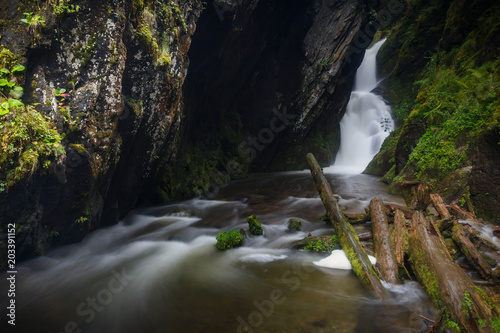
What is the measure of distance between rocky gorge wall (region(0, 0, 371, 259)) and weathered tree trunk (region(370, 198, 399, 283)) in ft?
18.0

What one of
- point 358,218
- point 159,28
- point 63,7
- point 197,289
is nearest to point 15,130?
point 63,7

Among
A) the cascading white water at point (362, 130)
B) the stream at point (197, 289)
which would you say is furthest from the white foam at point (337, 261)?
the cascading white water at point (362, 130)

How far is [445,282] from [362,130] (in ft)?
57.9

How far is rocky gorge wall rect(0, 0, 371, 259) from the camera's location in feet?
13.6

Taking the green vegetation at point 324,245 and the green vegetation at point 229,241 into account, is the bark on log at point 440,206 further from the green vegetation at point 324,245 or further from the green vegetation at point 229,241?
the green vegetation at point 229,241

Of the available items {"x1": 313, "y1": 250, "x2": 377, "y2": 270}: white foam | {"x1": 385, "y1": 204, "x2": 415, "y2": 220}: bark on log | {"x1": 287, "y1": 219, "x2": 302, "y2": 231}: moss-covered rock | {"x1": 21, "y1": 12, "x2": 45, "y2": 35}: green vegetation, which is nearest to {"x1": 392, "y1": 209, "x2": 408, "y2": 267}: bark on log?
{"x1": 313, "y1": 250, "x2": 377, "y2": 270}: white foam

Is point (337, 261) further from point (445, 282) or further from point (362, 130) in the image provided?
point (362, 130)

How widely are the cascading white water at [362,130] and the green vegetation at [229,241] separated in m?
12.5

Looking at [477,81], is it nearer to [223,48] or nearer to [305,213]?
[305,213]

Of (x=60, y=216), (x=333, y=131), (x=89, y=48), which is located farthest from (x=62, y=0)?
(x=333, y=131)

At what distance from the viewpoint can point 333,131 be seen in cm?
1895

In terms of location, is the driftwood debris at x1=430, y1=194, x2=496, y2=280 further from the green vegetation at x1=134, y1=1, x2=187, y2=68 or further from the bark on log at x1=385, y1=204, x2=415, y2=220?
the green vegetation at x1=134, y1=1, x2=187, y2=68

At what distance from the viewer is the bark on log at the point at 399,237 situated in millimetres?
3876

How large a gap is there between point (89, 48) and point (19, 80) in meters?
1.43
